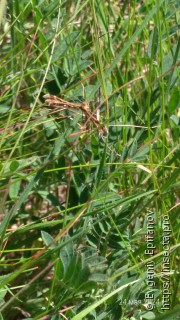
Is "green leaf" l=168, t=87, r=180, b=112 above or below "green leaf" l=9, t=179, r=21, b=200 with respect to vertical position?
above

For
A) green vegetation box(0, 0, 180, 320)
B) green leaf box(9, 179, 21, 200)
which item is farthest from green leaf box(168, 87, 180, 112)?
green leaf box(9, 179, 21, 200)

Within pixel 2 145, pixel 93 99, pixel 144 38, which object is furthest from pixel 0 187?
pixel 144 38

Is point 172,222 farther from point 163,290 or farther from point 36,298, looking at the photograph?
point 36,298

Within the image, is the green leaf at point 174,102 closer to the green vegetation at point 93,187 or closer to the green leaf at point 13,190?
the green vegetation at point 93,187

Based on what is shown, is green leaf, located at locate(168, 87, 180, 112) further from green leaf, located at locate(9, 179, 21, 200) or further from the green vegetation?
green leaf, located at locate(9, 179, 21, 200)

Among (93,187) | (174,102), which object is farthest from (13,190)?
(174,102)

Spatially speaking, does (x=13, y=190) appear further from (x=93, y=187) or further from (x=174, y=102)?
(x=174, y=102)

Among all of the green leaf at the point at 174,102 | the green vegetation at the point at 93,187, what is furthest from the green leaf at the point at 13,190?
the green leaf at the point at 174,102

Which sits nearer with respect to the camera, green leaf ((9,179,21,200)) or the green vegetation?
the green vegetation
